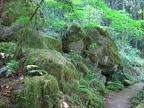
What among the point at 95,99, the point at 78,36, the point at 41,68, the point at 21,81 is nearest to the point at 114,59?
the point at 78,36

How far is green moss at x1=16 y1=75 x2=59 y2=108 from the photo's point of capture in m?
4.80

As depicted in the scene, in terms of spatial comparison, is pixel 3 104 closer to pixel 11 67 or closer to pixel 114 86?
pixel 11 67

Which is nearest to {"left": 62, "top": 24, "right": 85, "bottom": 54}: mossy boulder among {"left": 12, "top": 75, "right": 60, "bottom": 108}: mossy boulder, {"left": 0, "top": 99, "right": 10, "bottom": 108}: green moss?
{"left": 12, "top": 75, "right": 60, "bottom": 108}: mossy boulder

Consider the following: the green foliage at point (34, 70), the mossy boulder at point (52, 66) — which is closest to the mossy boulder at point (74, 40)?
the mossy boulder at point (52, 66)

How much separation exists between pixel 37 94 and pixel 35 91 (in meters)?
0.09

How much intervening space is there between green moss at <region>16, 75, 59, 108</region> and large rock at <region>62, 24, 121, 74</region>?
19.5 ft

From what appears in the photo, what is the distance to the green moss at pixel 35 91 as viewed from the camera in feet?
15.8

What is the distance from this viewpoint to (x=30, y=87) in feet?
16.5

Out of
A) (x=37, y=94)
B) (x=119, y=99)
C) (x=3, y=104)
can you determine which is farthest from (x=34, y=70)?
(x=119, y=99)

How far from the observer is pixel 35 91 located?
5000 millimetres

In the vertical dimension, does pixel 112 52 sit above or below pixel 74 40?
below

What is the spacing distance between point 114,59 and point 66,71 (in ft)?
21.3

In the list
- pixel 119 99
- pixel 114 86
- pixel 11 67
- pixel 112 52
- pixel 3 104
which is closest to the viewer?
pixel 3 104

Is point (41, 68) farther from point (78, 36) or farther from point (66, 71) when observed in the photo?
point (78, 36)
